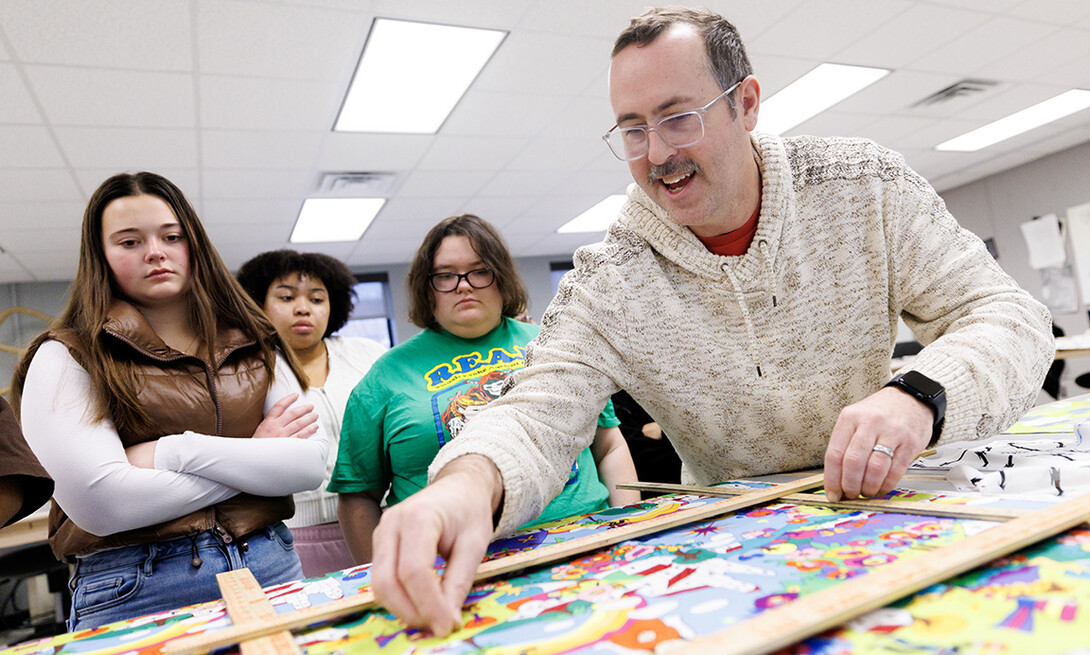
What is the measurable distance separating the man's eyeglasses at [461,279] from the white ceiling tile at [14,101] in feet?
7.90

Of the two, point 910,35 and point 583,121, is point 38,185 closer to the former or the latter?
point 583,121

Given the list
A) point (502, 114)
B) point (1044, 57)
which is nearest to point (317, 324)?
point (502, 114)

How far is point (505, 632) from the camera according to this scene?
23.0 inches

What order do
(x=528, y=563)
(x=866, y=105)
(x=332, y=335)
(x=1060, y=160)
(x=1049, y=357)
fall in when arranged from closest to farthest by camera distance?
(x=528, y=563) → (x=1049, y=357) → (x=332, y=335) → (x=866, y=105) → (x=1060, y=160)

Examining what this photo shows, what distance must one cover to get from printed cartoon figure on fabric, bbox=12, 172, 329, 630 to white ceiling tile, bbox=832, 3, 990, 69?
3.50 m

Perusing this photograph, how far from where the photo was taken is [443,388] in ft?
5.44

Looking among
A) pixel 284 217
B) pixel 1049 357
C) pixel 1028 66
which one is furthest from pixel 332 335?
pixel 1028 66

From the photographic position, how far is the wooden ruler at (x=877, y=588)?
457 millimetres

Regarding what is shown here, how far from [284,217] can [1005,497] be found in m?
5.46

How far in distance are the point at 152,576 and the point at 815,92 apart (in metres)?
4.40

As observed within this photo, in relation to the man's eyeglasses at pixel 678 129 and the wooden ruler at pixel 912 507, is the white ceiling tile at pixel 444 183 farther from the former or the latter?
the wooden ruler at pixel 912 507

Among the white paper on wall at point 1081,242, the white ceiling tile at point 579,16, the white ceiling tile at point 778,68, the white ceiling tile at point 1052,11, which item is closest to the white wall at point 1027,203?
the white paper on wall at point 1081,242

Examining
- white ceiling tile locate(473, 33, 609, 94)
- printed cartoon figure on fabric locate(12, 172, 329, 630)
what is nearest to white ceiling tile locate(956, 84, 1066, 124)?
white ceiling tile locate(473, 33, 609, 94)

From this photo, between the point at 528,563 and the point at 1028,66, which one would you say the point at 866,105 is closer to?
the point at 1028,66
